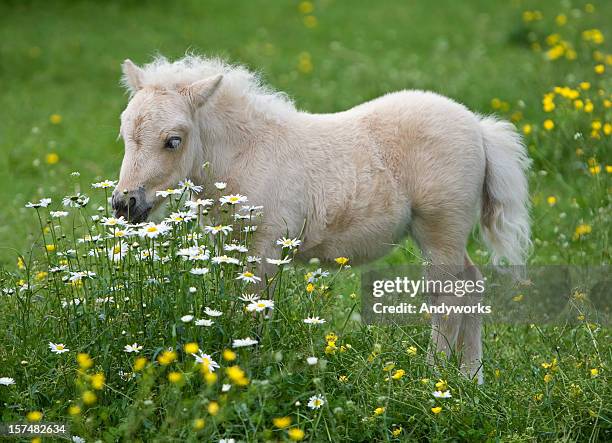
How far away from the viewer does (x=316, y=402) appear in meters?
3.53

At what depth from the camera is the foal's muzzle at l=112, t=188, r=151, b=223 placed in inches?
164

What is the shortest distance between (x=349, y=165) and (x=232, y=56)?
6449 mm

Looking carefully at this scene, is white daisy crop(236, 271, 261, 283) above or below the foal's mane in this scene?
below

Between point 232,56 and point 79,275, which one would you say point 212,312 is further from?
point 232,56

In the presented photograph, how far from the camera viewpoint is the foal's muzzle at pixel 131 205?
164 inches

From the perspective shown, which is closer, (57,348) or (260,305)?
(260,305)

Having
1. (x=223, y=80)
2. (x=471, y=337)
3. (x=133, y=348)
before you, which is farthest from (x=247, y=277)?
(x=471, y=337)

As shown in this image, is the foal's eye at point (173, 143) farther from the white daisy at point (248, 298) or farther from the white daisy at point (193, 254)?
the white daisy at point (248, 298)

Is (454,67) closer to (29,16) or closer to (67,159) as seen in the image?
(67,159)

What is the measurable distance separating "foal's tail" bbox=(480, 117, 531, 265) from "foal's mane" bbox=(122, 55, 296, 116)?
112cm

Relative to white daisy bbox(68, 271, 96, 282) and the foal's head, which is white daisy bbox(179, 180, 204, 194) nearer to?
the foal's head

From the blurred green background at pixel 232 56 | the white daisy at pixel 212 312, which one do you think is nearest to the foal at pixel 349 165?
→ the white daisy at pixel 212 312

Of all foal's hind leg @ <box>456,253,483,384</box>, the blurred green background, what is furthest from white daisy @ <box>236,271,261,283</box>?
the blurred green background

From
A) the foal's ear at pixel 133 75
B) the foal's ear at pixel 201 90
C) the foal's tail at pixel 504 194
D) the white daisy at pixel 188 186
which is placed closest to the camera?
the white daisy at pixel 188 186
